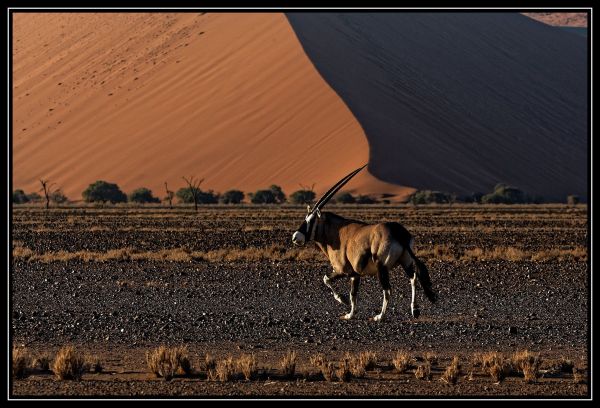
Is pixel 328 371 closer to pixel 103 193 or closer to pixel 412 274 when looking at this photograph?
pixel 412 274

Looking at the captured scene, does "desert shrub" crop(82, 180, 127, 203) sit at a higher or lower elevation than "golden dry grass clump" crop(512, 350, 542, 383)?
higher

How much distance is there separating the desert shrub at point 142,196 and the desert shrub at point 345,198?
40.7 ft

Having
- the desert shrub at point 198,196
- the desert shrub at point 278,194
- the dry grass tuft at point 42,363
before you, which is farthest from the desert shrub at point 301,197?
the dry grass tuft at point 42,363

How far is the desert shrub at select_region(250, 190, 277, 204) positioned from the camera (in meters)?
63.3

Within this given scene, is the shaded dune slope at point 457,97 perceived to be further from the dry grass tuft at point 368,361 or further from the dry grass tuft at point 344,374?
the dry grass tuft at point 344,374

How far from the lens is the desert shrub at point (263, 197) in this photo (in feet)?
208

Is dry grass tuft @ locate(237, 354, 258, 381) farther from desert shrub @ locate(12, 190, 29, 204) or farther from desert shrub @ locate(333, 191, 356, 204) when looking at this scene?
desert shrub @ locate(12, 190, 29, 204)

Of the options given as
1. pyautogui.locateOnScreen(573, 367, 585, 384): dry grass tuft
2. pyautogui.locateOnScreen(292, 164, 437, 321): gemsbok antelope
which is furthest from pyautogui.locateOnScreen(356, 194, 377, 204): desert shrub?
pyautogui.locateOnScreen(573, 367, 585, 384): dry grass tuft

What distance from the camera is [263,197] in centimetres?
6325

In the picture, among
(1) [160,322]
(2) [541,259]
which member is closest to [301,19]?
(2) [541,259]

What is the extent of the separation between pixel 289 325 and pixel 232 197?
52.6 meters

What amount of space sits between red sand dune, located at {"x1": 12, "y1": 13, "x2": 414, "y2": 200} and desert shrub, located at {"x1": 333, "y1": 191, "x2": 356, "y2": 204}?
9.49ft

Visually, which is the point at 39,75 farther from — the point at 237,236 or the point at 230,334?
the point at 230,334

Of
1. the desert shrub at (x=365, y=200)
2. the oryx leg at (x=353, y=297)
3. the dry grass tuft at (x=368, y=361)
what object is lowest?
the dry grass tuft at (x=368, y=361)
